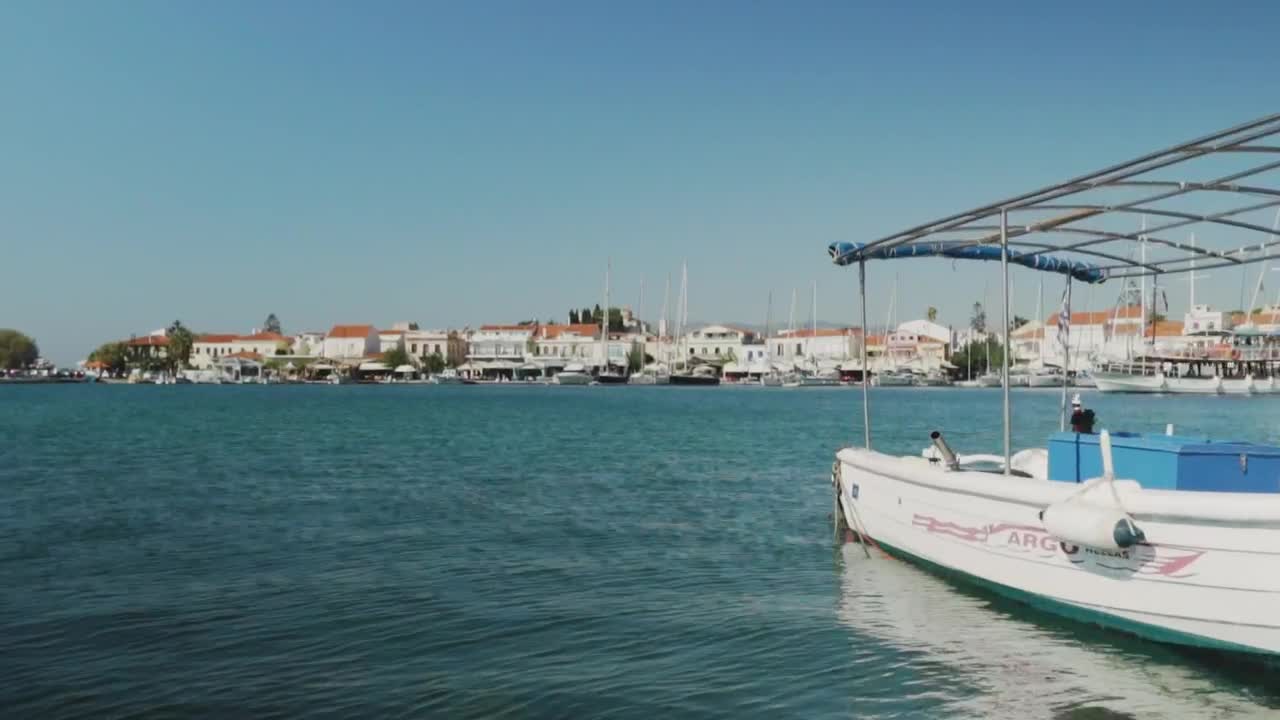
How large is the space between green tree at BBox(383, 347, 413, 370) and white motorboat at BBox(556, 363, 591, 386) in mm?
42444

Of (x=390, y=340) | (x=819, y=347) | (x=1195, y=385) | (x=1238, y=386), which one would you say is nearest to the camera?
(x=1238, y=386)

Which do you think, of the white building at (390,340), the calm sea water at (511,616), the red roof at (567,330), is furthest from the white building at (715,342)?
the calm sea water at (511,616)

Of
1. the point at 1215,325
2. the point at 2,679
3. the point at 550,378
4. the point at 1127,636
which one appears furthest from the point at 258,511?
the point at 550,378

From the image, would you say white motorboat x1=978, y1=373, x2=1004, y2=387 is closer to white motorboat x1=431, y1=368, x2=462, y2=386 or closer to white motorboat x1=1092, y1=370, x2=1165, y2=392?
white motorboat x1=1092, y1=370, x2=1165, y2=392

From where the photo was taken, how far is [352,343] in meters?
192

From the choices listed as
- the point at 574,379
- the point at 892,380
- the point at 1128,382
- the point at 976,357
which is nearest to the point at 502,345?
the point at 574,379

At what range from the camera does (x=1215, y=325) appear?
10512 centimetres

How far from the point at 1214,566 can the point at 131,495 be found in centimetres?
1989

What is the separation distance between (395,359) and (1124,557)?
594 feet

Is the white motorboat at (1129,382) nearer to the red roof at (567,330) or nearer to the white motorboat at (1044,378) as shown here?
the white motorboat at (1044,378)

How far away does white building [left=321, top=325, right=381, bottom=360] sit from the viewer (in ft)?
631

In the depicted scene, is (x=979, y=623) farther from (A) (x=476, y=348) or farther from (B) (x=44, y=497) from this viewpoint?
(A) (x=476, y=348)

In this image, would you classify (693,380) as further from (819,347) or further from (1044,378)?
(1044,378)

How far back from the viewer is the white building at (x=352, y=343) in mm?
192375
